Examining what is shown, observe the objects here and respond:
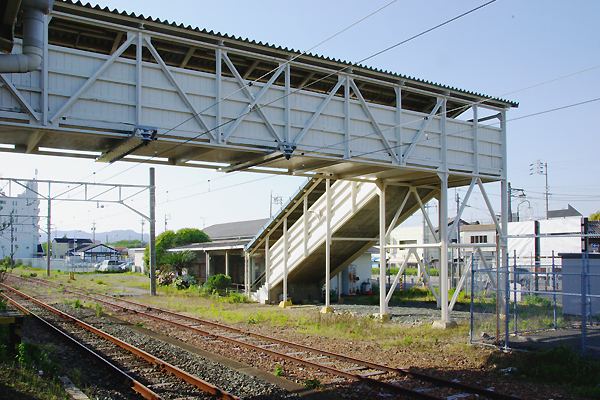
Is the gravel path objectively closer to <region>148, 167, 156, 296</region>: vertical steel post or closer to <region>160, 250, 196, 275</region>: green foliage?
<region>148, 167, 156, 296</region>: vertical steel post

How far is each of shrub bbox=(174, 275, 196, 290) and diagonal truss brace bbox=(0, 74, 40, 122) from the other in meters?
24.0

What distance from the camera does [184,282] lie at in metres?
35.0

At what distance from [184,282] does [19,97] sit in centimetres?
2460

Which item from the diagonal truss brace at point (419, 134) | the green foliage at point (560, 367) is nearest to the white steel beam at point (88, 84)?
the diagonal truss brace at point (419, 134)

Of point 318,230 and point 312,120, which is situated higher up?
point 312,120

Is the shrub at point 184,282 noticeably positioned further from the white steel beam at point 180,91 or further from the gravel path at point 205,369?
the white steel beam at point 180,91

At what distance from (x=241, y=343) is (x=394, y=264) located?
68.4 metres

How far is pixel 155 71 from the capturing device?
1344 centimetres

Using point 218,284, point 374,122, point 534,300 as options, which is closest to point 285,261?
point 218,284

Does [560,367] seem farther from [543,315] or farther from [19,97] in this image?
[19,97]

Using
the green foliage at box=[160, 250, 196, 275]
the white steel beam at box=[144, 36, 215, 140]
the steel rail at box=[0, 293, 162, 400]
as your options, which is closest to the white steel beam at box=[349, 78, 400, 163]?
the white steel beam at box=[144, 36, 215, 140]

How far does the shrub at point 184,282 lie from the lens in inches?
1368

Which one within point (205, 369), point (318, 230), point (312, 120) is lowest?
point (205, 369)

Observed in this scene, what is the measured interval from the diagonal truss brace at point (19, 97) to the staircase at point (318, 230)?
11.8 m
